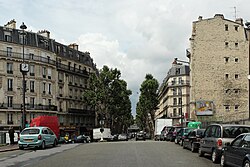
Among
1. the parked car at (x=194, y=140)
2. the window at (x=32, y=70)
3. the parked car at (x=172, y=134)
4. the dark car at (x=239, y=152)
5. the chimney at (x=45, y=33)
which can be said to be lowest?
the parked car at (x=172, y=134)

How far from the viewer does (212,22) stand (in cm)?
5750

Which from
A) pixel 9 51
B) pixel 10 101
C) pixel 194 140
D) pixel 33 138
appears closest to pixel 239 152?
pixel 194 140

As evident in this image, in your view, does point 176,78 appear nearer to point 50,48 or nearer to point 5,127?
point 50,48

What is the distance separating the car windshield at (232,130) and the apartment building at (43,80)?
137 ft

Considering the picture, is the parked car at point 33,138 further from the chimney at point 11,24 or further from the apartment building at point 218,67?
the chimney at point 11,24

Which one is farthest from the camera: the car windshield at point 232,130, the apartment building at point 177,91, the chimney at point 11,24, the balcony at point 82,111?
the apartment building at point 177,91

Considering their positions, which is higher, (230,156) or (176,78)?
(176,78)

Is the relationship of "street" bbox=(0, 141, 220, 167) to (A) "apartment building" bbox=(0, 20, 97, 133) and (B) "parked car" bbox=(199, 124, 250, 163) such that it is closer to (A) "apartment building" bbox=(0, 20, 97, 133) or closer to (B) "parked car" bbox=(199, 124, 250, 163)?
(B) "parked car" bbox=(199, 124, 250, 163)

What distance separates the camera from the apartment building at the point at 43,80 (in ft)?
199

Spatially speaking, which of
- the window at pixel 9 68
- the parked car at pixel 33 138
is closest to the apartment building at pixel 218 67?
the window at pixel 9 68

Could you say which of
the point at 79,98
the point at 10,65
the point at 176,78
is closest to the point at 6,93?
the point at 10,65

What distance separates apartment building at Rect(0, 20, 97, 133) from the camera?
60688mm

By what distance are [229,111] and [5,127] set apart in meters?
34.7

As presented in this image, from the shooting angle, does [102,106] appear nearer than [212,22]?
No
